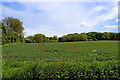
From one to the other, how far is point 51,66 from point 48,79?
1.49 ft

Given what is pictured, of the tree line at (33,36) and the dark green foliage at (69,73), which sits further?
the tree line at (33,36)

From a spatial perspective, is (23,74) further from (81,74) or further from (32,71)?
(81,74)

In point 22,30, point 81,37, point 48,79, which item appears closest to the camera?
point 48,79

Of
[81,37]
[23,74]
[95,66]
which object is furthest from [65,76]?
[81,37]

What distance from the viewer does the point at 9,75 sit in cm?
312

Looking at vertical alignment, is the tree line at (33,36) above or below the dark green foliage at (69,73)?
above

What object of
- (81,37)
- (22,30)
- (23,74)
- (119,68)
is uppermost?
(22,30)

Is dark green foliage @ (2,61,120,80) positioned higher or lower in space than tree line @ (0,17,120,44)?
lower

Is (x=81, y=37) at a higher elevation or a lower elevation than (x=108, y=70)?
higher

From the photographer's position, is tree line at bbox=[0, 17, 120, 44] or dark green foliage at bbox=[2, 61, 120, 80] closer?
dark green foliage at bbox=[2, 61, 120, 80]

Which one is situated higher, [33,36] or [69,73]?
[33,36]

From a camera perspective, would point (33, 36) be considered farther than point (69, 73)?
Yes

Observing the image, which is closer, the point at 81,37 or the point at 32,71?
the point at 32,71

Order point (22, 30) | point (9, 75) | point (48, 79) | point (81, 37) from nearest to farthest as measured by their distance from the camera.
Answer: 1. point (48, 79)
2. point (9, 75)
3. point (22, 30)
4. point (81, 37)
